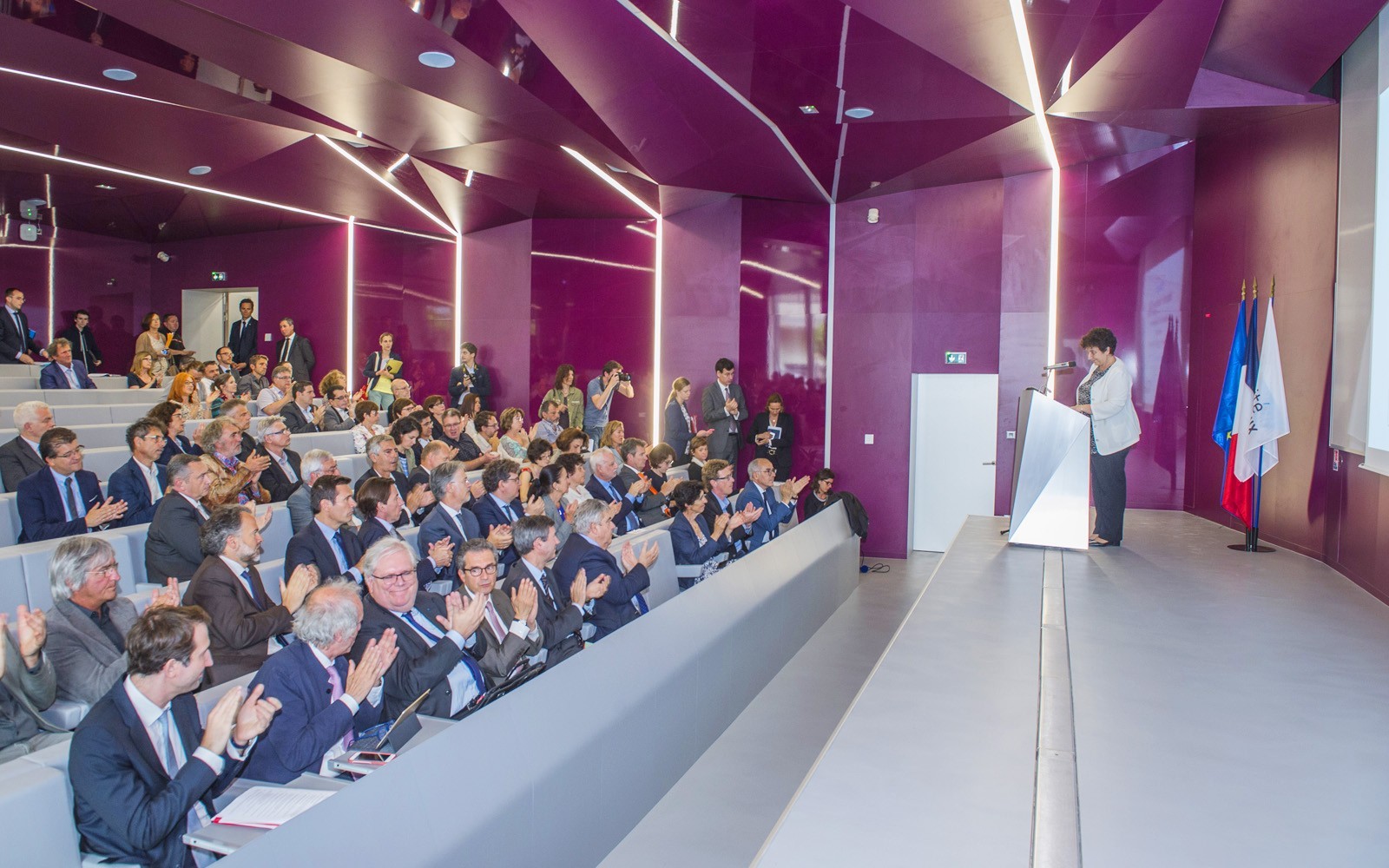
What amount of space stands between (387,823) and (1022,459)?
3981mm

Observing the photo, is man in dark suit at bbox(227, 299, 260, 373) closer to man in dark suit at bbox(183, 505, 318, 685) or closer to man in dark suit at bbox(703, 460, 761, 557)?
man in dark suit at bbox(703, 460, 761, 557)

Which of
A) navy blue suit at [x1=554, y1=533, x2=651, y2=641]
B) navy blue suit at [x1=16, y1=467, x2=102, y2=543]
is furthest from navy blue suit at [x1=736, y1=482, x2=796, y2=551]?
navy blue suit at [x1=16, y1=467, x2=102, y2=543]

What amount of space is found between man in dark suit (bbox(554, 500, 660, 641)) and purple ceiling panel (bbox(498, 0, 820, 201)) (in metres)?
2.50

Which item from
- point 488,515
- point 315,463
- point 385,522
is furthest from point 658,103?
point 385,522

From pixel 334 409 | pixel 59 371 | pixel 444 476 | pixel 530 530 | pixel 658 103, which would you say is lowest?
pixel 530 530

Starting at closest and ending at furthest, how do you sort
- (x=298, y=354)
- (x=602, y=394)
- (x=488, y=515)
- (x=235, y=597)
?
(x=235, y=597)
(x=488, y=515)
(x=602, y=394)
(x=298, y=354)

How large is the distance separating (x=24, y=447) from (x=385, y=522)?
7.12 ft

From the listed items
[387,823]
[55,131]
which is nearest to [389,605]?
[387,823]

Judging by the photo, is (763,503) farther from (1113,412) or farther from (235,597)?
(235,597)

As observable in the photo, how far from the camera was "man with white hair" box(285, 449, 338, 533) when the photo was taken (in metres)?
4.87

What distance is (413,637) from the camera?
10.2 feet

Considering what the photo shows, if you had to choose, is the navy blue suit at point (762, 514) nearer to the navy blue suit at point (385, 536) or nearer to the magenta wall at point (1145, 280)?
the navy blue suit at point (385, 536)

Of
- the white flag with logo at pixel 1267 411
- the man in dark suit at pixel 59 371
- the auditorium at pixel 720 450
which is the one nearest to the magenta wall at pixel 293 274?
the auditorium at pixel 720 450

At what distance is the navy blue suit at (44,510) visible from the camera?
4301 millimetres
